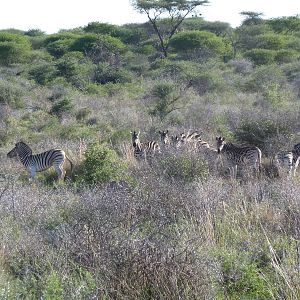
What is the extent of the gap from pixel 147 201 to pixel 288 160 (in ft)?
16.8

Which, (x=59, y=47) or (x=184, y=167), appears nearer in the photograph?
(x=184, y=167)

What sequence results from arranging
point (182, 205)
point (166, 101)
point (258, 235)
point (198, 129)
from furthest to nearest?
point (166, 101) → point (198, 129) → point (182, 205) → point (258, 235)

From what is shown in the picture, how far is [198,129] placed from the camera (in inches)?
672

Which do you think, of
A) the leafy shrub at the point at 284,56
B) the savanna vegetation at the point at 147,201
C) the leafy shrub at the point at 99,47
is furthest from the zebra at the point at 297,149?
the leafy shrub at the point at 99,47

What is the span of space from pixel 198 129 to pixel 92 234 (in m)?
11.8

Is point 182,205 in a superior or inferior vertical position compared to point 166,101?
superior

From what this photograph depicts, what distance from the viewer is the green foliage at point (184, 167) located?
9961 mm

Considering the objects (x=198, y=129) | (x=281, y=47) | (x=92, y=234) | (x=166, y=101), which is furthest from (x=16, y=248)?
(x=281, y=47)

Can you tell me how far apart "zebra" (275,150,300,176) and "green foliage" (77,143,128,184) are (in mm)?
2611

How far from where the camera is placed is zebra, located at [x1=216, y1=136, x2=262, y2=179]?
1215 cm

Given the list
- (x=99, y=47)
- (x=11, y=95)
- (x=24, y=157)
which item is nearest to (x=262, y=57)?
(x=99, y=47)

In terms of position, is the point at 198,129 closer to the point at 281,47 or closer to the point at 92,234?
the point at 92,234

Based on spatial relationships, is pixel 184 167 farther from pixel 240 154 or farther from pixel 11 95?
pixel 11 95

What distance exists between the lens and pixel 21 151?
44.3ft
